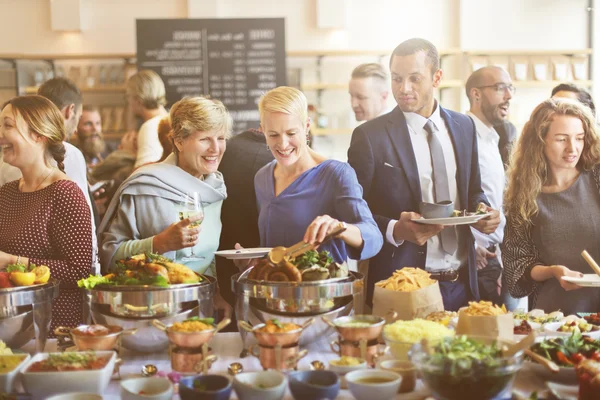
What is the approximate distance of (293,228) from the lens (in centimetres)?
272

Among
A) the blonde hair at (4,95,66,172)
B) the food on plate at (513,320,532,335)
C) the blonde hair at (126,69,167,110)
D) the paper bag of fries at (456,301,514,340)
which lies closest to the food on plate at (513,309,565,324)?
the food on plate at (513,320,532,335)

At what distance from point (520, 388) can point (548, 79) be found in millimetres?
5451

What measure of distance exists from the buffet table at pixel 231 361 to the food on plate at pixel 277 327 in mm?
140

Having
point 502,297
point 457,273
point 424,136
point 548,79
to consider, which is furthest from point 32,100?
point 548,79

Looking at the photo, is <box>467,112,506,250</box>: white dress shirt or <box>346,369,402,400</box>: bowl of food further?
<box>467,112,506,250</box>: white dress shirt

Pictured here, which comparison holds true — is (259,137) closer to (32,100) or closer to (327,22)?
(32,100)

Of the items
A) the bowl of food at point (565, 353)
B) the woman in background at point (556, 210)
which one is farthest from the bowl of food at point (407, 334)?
the woman in background at point (556, 210)

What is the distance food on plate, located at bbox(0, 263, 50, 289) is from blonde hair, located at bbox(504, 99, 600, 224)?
6.46 feet

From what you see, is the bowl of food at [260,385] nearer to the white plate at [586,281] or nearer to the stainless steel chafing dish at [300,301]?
the stainless steel chafing dish at [300,301]

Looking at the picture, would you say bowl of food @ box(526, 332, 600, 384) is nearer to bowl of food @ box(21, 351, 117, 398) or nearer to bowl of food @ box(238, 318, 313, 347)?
bowl of food @ box(238, 318, 313, 347)

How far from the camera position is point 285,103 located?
2598 mm

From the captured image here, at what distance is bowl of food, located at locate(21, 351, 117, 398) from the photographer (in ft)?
5.57

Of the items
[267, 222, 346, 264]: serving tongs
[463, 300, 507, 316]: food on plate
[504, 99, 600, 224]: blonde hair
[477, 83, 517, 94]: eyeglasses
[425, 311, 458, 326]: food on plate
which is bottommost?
[425, 311, 458, 326]: food on plate

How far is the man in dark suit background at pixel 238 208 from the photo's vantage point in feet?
9.85
